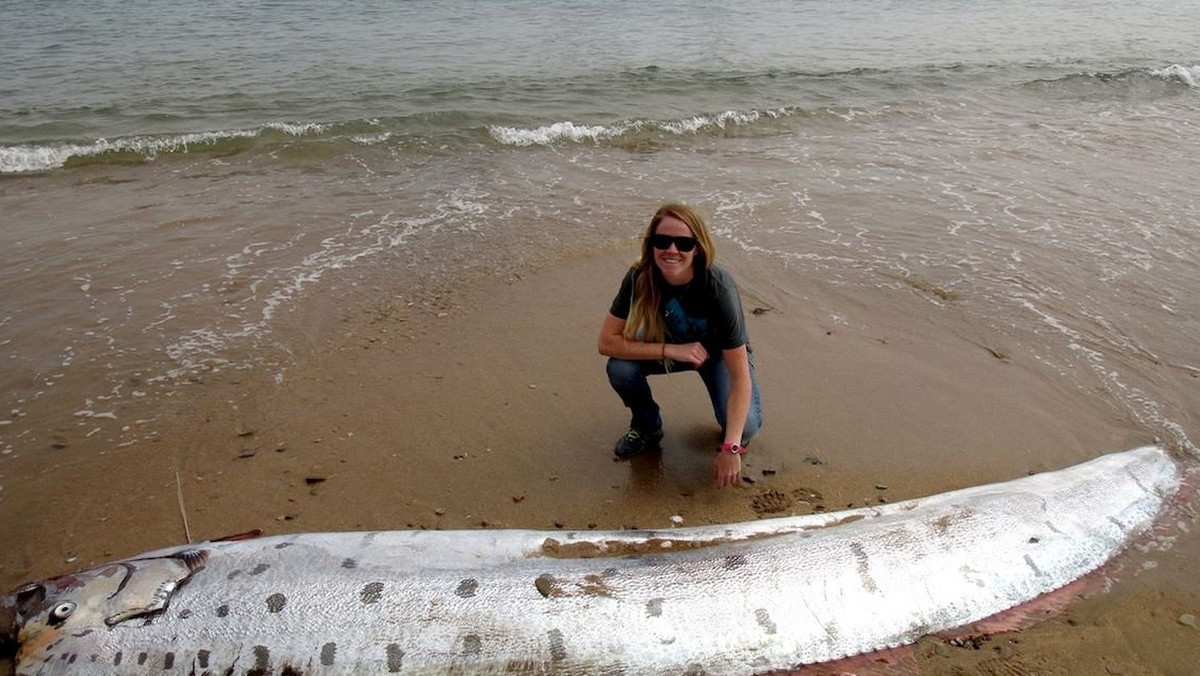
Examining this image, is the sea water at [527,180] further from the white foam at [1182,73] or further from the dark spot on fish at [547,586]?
the dark spot on fish at [547,586]

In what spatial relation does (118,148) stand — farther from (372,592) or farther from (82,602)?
(372,592)

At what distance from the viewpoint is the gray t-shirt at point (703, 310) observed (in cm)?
392

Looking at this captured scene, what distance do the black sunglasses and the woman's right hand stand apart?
1.82 feet

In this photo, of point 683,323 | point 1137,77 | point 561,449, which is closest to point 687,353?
point 683,323

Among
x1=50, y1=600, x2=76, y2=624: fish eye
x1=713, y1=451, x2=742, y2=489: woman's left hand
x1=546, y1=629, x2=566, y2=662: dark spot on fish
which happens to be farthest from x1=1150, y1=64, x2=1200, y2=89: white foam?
x1=50, y1=600, x2=76, y2=624: fish eye

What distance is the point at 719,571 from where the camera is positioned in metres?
3.32

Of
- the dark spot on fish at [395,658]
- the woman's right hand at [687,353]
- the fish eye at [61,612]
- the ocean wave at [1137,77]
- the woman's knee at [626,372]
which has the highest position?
the ocean wave at [1137,77]

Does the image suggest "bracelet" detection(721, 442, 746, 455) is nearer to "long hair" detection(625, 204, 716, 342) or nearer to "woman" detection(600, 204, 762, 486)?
"woman" detection(600, 204, 762, 486)

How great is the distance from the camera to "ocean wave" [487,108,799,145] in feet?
39.5

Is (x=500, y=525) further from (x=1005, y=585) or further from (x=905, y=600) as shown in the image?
(x=1005, y=585)

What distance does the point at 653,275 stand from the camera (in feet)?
13.1

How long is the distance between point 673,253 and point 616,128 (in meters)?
9.26

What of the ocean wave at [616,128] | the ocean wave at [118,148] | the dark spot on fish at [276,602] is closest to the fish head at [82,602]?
the dark spot on fish at [276,602]

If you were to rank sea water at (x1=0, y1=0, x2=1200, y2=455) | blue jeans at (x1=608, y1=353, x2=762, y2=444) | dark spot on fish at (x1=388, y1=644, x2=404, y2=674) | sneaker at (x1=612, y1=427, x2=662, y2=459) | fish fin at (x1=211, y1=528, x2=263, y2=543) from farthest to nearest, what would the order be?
sea water at (x1=0, y1=0, x2=1200, y2=455), sneaker at (x1=612, y1=427, x2=662, y2=459), blue jeans at (x1=608, y1=353, x2=762, y2=444), fish fin at (x1=211, y1=528, x2=263, y2=543), dark spot on fish at (x1=388, y1=644, x2=404, y2=674)
